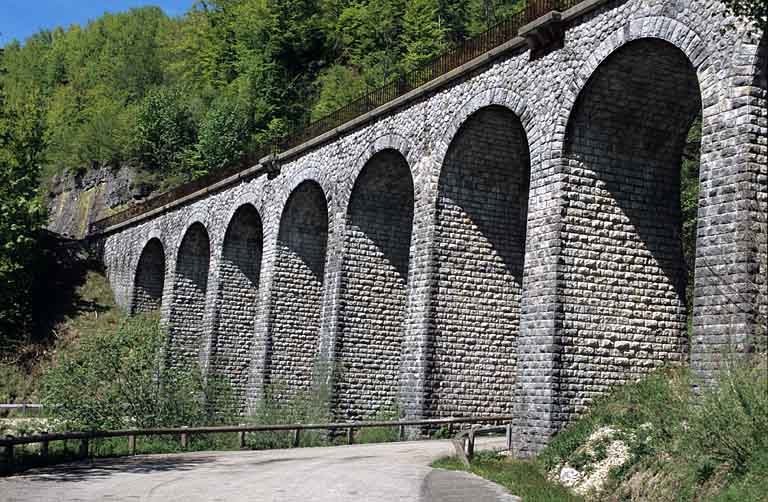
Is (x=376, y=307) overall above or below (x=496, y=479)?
above

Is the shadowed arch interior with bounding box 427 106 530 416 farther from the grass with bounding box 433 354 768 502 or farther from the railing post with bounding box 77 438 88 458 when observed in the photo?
the railing post with bounding box 77 438 88 458

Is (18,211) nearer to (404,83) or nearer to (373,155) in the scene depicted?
(373,155)

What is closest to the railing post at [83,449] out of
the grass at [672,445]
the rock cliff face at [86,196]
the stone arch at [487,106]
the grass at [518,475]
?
the grass at [518,475]

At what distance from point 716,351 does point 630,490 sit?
2.46m

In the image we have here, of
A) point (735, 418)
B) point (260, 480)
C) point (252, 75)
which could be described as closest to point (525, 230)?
point (260, 480)

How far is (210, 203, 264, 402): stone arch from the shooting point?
113 feet

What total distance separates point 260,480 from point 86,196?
55.1 m

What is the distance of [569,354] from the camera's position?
58.0 feet

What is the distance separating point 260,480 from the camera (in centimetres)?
1421

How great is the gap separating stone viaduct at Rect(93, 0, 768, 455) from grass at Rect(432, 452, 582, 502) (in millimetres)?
845

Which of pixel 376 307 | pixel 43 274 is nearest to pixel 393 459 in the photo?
pixel 376 307

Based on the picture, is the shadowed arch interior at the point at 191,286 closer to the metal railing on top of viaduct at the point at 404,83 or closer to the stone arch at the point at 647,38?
the metal railing on top of viaduct at the point at 404,83

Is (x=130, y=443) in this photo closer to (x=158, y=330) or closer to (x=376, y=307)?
(x=158, y=330)

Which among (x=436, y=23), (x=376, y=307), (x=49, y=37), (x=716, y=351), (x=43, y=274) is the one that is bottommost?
(x=716, y=351)
